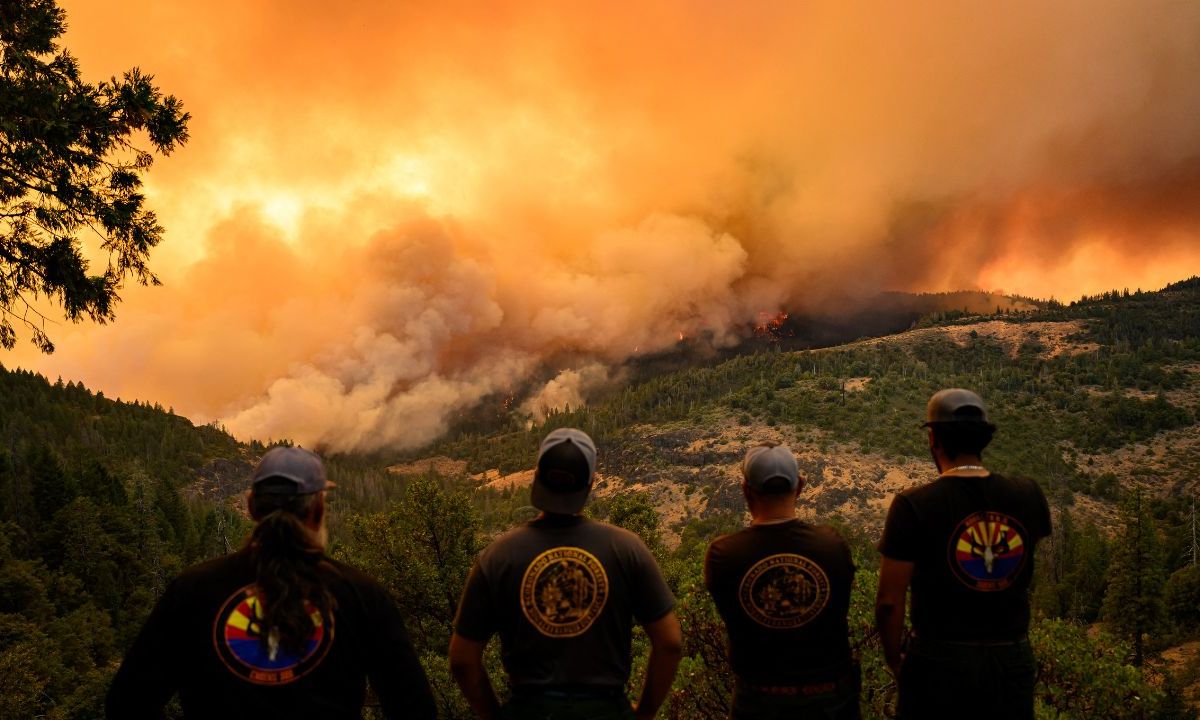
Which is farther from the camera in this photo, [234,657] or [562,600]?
[562,600]

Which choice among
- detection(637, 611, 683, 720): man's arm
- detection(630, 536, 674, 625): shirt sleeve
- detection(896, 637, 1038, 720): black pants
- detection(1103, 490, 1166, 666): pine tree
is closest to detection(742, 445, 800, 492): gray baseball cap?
detection(630, 536, 674, 625): shirt sleeve

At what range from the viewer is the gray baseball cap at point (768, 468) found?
4973mm

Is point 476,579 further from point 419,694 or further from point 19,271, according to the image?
point 19,271

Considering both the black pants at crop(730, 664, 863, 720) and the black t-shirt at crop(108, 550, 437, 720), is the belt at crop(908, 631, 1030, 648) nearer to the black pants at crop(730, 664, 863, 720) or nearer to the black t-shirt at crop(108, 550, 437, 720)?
the black pants at crop(730, 664, 863, 720)

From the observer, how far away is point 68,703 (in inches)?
1556

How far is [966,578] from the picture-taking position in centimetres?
489

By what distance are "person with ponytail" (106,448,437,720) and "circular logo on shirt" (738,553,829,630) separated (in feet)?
9.10

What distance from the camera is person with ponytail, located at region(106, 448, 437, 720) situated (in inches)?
131

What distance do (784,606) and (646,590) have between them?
1.30 m

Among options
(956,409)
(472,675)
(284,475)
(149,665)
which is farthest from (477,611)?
(956,409)

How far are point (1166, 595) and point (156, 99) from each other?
85.1m

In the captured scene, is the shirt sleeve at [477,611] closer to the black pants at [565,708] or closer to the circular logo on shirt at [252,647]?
the black pants at [565,708]

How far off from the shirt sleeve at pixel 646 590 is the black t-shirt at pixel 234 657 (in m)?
1.70

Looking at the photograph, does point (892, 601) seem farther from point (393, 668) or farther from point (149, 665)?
point (149, 665)
